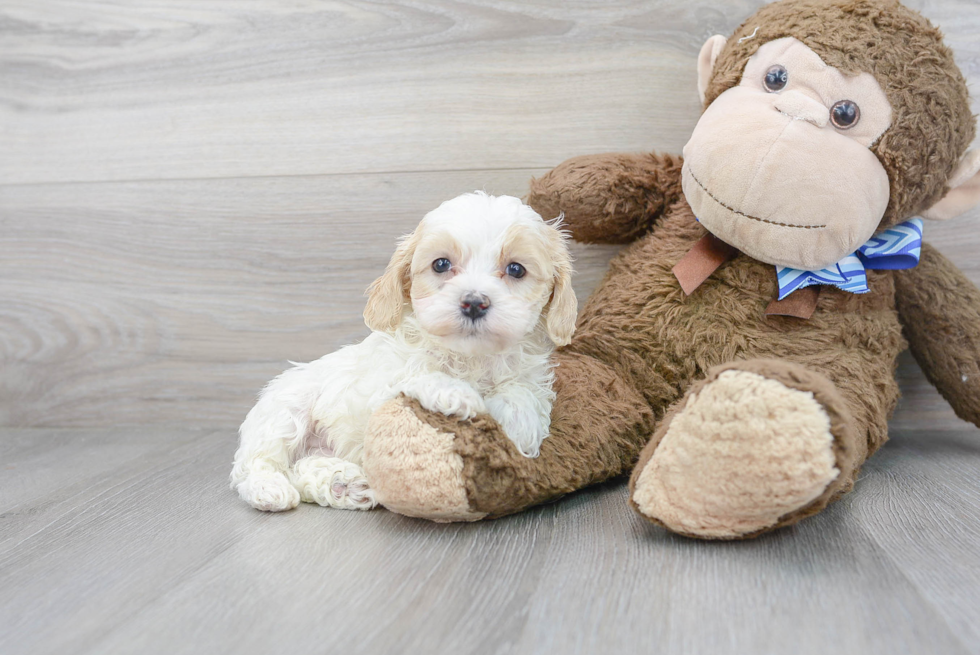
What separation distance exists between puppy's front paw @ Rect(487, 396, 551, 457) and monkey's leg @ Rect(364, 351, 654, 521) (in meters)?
0.02

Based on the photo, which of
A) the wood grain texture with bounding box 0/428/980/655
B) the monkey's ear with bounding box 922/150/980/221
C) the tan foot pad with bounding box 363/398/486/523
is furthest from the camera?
the monkey's ear with bounding box 922/150/980/221

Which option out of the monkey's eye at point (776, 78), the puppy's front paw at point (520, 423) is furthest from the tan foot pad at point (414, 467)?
the monkey's eye at point (776, 78)

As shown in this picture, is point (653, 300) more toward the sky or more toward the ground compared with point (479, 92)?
more toward the ground

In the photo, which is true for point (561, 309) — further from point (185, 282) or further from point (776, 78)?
point (185, 282)

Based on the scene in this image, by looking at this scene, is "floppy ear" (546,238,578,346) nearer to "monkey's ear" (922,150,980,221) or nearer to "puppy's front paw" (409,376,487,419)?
"puppy's front paw" (409,376,487,419)

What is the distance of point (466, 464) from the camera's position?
0.96 m

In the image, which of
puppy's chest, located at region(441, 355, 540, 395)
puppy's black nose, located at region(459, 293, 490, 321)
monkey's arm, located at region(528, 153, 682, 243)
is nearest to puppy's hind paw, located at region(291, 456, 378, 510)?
puppy's chest, located at region(441, 355, 540, 395)

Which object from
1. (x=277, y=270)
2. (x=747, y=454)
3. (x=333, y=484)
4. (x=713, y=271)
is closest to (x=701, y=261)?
(x=713, y=271)

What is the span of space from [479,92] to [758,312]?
0.75 meters

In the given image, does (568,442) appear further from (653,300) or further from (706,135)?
(706,135)

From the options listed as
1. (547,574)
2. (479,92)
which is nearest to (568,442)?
(547,574)

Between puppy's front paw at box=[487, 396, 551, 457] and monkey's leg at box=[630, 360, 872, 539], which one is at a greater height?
monkey's leg at box=[630, 360, 872, 539]

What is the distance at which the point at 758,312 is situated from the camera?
1203mm

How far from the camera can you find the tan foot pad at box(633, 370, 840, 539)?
2.72 feet
